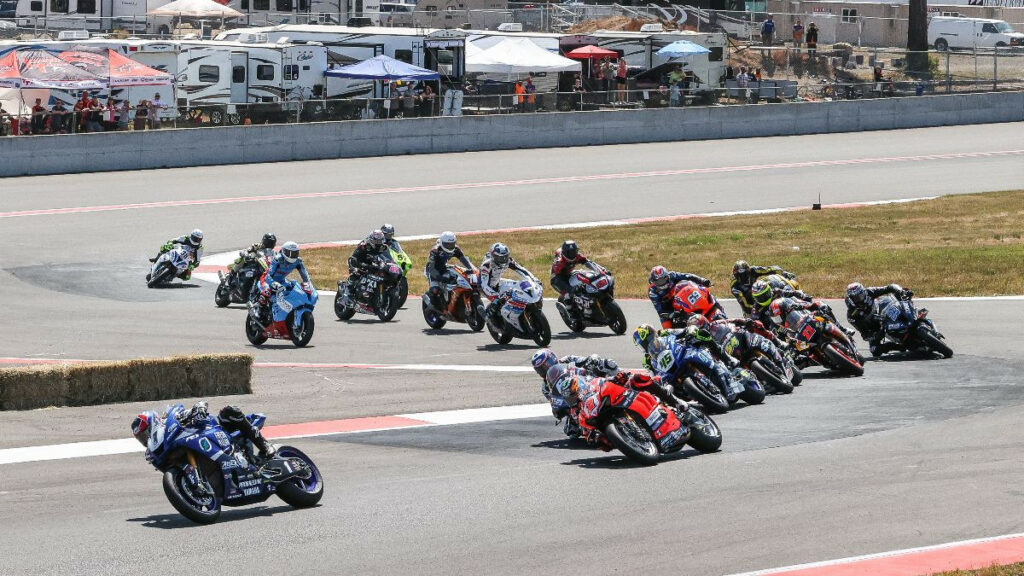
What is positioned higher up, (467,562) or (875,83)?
(875,83)

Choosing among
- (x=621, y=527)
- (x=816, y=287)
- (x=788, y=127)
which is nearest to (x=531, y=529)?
(x=621, y=527)

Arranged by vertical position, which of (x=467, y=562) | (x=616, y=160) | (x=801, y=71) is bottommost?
(x=467, y=562)

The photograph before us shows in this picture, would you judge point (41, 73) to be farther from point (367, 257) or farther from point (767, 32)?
point (767, 32)

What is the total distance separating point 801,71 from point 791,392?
40332mm

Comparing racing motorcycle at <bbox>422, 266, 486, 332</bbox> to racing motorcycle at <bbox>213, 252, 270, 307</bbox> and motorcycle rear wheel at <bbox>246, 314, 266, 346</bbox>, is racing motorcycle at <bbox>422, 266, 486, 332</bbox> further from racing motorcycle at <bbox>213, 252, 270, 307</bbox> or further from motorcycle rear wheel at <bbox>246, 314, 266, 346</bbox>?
racing motorcycle at <bbox>213, 252, 270, 307</bbox>

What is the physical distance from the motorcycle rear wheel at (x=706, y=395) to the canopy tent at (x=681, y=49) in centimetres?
4041

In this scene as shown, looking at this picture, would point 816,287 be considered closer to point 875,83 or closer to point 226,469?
point 226,469

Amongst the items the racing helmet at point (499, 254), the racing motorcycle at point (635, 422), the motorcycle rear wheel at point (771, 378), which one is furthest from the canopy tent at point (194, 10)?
the racing motorcycle at point (635, 422)

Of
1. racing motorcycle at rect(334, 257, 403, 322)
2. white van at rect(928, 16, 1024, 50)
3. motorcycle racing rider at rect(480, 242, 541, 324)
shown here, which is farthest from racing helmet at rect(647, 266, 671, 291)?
white van at rect(928, 16, 1024, 50)

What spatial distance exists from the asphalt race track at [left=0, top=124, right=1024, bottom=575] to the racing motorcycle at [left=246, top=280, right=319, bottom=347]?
0.87ft

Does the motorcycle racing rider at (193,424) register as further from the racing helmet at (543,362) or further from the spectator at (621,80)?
the spectator at (621,80)

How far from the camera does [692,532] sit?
39.8 ft

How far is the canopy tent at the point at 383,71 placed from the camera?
167ft

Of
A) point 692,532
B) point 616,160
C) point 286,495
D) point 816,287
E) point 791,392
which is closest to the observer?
point 692,532
